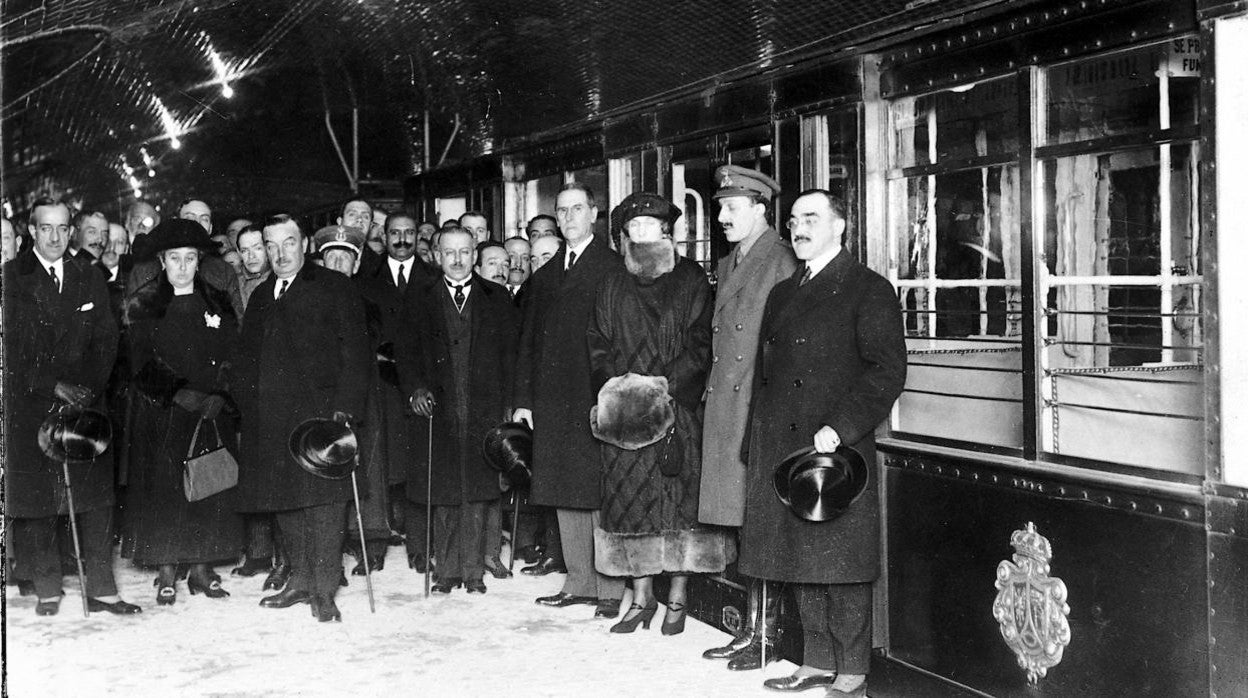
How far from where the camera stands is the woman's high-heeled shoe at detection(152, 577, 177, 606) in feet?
22.0

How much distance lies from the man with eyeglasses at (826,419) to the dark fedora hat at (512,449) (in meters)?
2.01

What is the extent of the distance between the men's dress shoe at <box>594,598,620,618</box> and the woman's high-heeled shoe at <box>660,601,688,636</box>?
422 millimetres

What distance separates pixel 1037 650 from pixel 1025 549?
343 millimetres

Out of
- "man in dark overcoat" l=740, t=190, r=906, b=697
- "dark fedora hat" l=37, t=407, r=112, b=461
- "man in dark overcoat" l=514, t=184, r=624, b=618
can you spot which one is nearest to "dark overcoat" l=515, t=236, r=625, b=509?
"man in dark overcoat" l=514, t=184, r=624, b=618

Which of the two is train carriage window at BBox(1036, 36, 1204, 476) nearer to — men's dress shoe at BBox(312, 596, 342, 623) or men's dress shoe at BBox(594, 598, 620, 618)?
men's dress shoe at BBox(594, 598, 620, 618)

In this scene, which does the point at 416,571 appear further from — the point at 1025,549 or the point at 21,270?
the point at 1025,549

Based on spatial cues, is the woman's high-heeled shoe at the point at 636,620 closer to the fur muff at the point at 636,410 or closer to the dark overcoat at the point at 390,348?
the fur muff at the point at 636,410

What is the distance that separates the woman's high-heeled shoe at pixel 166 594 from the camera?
6.70 metres

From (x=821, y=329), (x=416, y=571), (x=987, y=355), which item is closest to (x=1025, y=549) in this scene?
(x=821, y=329)

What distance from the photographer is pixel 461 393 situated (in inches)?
279

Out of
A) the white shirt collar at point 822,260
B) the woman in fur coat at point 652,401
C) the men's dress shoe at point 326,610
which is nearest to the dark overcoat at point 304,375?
the men's dress shoe at point 326,610

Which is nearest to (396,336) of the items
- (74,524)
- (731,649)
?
(74,524)

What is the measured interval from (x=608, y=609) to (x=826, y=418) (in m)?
2.18

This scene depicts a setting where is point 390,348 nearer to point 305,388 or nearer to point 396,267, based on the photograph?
point 396,267
